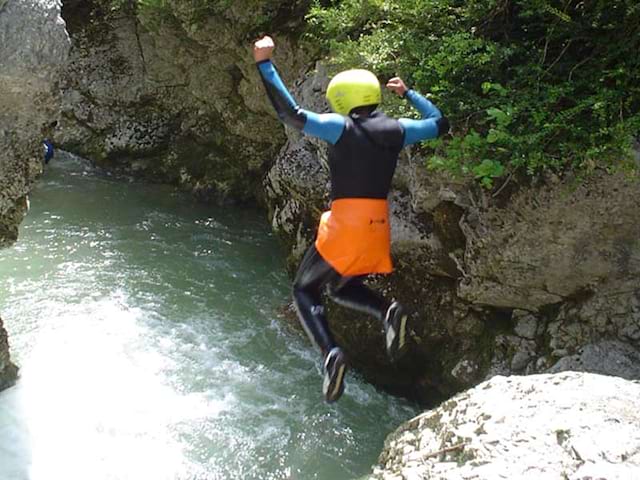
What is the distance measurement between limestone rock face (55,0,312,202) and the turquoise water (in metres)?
1.88

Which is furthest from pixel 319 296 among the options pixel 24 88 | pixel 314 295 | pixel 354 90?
pixel 24 88

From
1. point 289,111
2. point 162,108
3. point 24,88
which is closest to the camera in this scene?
point 289,111

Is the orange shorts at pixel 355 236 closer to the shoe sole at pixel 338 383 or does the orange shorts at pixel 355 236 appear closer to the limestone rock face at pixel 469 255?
the shoe sole at pixel 338 383

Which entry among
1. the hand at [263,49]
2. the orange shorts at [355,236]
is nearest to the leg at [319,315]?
the orange shorts at [355,236]

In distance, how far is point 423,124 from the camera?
4148mm

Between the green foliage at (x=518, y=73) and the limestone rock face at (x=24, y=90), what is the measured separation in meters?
2.65

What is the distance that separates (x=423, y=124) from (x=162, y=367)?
4725 millimetres

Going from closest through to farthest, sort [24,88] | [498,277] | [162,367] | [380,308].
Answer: [380,308], [24,88], [498,277], [162,367]

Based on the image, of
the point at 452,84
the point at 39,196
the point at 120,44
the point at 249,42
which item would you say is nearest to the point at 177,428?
the point at 452,84

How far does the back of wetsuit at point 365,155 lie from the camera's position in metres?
3.97

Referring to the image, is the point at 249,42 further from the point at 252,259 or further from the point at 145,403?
the point at 145,403

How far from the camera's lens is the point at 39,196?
12039 mm

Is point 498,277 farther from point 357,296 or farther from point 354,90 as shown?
point 354,90

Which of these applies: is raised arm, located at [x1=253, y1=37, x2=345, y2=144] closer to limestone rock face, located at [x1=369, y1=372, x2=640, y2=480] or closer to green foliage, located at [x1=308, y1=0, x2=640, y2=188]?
green foliage, located at [x1=308, y1=0, x2=640, y2=188]
